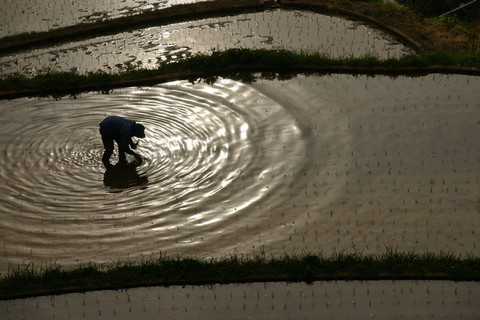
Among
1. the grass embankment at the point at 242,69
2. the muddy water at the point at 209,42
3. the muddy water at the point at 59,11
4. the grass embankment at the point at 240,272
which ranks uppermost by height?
the muddy water at the point at 59,11

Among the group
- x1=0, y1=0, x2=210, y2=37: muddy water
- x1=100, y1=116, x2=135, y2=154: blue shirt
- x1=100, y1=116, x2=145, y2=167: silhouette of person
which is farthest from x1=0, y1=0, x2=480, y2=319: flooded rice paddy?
x1=0, y1=0, x2=210, y2=37: muddy water

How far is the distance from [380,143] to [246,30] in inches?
174

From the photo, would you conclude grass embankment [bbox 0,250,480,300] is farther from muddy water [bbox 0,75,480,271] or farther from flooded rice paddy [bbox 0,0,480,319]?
muddy water [bbox 0,75,480,271]

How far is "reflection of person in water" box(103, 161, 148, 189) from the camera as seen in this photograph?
9.72 meters

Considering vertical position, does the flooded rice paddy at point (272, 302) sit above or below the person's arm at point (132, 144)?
below

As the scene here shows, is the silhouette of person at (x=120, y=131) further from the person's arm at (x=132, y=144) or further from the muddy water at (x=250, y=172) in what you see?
the muddy water at (x=250, y=172)

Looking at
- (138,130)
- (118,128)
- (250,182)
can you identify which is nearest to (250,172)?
(250,182)

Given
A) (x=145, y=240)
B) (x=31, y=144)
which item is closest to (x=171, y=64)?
(x=31, y=144)

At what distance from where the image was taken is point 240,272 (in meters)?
8.02

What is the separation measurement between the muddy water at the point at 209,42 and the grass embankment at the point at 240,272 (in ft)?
17.2

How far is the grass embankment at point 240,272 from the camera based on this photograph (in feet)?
26.0

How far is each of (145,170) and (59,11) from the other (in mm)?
6216

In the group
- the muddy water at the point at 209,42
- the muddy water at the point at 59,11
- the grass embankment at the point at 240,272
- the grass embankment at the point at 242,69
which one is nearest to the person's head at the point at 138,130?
the grass embankment at the point at 240,272

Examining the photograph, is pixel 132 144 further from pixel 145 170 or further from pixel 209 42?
pixel 209 42
